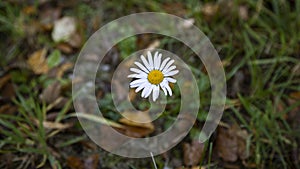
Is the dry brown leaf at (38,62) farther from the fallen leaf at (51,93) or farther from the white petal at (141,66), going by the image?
the white petal at (141,66)

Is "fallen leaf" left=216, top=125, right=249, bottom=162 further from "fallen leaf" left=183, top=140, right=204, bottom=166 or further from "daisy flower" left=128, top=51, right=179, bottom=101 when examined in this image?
"daisy flower" left=128, top=51, right=179, bottom=101

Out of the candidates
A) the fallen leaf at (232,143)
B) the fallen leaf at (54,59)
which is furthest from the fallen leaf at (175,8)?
the fallen leaf at (232,143)

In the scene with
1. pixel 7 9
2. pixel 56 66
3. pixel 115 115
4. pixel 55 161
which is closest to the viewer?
pixel 55 161

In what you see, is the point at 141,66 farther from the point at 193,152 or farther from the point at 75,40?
the point at 75,40

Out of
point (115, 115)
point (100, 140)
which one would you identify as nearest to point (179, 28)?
point (115, 115)

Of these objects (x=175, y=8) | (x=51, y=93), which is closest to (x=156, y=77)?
(x=51, y=93)

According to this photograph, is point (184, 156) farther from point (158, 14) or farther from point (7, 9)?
point (7, 9)
